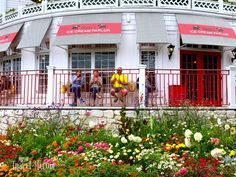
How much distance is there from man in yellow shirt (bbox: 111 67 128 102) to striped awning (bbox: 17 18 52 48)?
4.74 metres

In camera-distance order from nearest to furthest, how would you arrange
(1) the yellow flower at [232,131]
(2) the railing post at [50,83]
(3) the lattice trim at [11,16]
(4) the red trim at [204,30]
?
1. (1) the yellow flower at [232,131]
2. (2) the railing post at [50,83]
3. (4) the red trim at [204,30]
4. (3) the lattice trim at [11,16]

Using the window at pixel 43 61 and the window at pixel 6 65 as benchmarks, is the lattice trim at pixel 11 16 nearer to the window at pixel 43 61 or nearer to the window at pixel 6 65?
the window at pixel 6 65

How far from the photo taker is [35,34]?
16.5 m

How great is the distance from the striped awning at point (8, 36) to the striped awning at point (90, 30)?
2.58 meters

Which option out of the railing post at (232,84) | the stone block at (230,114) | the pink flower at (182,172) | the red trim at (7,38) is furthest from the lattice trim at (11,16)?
the pink flower at (182,172)

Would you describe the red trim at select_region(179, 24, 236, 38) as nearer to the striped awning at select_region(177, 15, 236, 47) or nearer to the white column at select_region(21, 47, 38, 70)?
the striped awning at select_region(177, 15, 236, 47)

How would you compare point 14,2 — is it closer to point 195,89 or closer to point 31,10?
point 31,10

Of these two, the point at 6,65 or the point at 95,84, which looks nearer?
the point at 95,84

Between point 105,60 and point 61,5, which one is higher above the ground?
point 61,5

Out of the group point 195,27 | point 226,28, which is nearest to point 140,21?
point 195,27

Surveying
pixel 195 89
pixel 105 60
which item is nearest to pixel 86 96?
pixel 195 89

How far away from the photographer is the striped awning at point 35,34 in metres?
16.2

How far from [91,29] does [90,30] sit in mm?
65

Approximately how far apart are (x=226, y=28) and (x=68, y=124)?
8.79 metres
